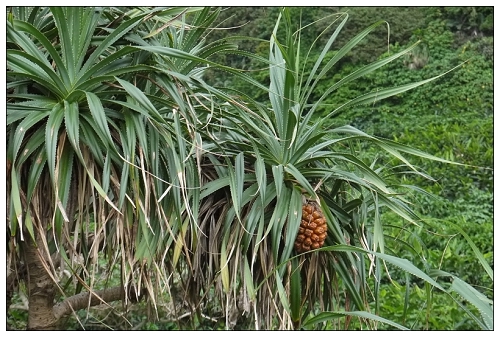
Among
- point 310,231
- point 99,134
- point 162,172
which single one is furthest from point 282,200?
point 99,134

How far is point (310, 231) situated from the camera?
55.7 inches

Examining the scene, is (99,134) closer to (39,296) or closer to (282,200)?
(282,200)

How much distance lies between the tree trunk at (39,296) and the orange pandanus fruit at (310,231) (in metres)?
0.63

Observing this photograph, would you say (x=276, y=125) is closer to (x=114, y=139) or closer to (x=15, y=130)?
(x=114, y=139)

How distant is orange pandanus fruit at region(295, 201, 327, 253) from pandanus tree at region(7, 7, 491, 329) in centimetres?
1

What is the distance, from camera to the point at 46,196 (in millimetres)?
1275

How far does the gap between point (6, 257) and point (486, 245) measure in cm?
363

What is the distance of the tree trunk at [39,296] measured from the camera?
1491 millimetres

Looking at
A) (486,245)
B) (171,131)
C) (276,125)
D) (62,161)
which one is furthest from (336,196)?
(486,245)

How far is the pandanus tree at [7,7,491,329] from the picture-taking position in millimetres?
1195

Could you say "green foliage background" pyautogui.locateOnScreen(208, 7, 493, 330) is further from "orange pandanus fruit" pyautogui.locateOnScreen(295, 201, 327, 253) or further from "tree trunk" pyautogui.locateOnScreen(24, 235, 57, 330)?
"tree trunk" pyautogui.locateOnScreen(24, 235, 57, 330)

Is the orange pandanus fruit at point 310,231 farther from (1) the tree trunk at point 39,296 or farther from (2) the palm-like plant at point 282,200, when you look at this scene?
(1) the tree trunk at point 39,296

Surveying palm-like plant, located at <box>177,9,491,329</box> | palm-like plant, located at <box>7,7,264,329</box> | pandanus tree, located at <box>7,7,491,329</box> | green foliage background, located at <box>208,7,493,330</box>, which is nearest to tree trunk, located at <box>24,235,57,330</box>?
pandanus tree, located at <box>7,7,491,329</box>

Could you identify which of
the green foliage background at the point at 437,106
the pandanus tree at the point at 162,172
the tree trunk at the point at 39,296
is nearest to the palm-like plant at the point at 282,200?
the pandanus tree at the point at 162,172
